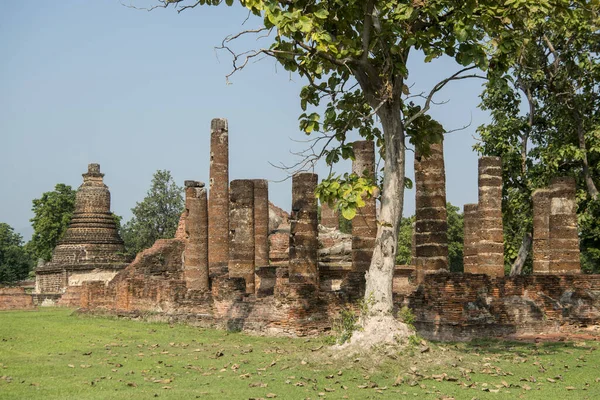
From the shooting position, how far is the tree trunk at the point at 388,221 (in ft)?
39.9

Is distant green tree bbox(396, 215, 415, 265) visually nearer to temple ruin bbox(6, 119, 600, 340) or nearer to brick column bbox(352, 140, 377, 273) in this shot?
temple ruin bbox(6, 119, 600, 340)

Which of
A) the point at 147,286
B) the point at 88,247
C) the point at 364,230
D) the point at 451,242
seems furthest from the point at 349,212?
the point at 451,242

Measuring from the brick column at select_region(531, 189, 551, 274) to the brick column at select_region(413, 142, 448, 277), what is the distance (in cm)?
463

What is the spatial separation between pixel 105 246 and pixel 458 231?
83.1 ft

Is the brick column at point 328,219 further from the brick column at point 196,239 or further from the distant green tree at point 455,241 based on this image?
the distant green tree at point 455,241

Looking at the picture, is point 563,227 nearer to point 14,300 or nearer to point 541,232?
point 541,232

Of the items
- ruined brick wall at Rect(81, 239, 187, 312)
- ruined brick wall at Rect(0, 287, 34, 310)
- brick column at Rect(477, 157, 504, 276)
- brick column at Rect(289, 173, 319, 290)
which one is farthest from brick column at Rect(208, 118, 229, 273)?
ruined brick wall at Rect(0, 287, 34, 310)

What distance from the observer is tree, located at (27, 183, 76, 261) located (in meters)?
52.9

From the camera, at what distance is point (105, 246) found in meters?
41.5

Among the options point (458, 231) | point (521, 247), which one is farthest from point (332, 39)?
point (458, 231)

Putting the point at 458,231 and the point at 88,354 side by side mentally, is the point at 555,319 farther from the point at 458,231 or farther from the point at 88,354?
the point at 458,231

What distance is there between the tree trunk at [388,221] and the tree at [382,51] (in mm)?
14

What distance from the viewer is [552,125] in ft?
84.8

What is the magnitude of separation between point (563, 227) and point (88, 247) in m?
26.7
